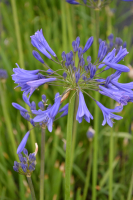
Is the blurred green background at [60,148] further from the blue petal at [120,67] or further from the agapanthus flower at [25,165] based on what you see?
the blue petal at [120,67]

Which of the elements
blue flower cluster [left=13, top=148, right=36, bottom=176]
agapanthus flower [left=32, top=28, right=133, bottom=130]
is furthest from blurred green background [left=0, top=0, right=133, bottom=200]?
agapanthus flower [left=32, top=28, right=133, bottom=130]

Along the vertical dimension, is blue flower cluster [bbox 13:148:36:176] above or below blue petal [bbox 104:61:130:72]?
below

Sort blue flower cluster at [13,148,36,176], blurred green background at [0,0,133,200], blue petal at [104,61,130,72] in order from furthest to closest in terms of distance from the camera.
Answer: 1. blurred green background at [0,0,133,200]
2. blue flower cluster at [13,148,36,176]
3. blue petal at [104,61,130,72]

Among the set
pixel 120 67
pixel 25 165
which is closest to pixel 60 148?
pixel 25 165

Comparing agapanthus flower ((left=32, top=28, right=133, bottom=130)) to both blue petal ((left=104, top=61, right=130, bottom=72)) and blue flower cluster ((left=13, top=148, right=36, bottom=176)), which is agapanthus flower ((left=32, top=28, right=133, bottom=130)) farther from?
blue flower cluster ((left=13, top=148, right=36, bottom=176))

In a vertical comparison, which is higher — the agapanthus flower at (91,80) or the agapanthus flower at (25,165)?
the agapanthus flower at (91,80)

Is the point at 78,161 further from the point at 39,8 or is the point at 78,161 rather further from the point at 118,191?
the point at 39,8

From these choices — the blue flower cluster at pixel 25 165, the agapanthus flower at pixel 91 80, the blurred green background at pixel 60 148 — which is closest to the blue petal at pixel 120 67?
the agapanthus flower at pixel 91 80

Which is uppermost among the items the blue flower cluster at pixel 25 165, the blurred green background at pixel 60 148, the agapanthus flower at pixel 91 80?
the agapanthus flower at pixel 91 80

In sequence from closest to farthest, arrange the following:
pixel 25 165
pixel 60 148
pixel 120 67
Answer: pixel 120 67 < pixel 25 165 < pixel 60 148

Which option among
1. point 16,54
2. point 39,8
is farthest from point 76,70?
point 39,8

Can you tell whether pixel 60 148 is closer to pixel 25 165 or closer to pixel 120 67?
pixel 25 165
